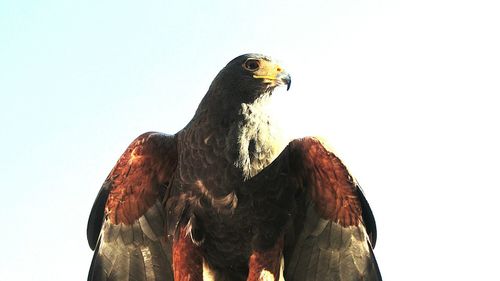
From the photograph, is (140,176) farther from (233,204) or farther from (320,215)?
(320,215)

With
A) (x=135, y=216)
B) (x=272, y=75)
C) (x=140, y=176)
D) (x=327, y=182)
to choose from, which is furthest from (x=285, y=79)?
(x=135, y=216)

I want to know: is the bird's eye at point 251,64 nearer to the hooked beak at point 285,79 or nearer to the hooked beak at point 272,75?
the hooked beak at point 272,75

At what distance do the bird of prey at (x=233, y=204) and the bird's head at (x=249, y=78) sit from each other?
0.01 m

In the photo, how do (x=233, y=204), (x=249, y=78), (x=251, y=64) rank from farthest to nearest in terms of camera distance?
(x=251, y=64), (x=249, y=78), (x=233, y=204)

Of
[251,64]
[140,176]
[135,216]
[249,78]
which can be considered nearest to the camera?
[249,78]

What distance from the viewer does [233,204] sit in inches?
320

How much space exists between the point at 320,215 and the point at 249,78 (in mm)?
1953

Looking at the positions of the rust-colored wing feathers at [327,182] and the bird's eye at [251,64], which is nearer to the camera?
the rust-colored wing feathers at [327,182]

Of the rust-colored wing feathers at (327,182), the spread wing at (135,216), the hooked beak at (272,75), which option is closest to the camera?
the rust-colored wing feathers at (327,182)

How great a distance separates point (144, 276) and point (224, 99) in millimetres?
2613

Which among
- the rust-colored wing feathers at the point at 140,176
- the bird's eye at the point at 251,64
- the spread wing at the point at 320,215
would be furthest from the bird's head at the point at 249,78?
the rust-colored wing feathers at the point at 140,176

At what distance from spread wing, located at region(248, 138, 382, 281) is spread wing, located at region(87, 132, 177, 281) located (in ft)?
4.53

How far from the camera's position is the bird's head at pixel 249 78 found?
8352 mm

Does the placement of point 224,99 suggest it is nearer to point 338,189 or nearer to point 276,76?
point 276,76
